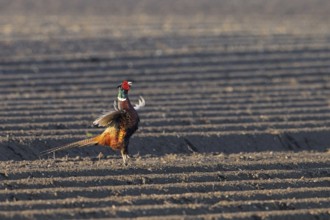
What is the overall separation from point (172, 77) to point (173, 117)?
14.3 ft

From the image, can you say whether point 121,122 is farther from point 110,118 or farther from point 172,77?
point 172,77

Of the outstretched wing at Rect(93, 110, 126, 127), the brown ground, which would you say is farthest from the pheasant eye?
the brown ground

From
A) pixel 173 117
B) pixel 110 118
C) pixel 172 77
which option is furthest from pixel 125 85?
pixel 172 77

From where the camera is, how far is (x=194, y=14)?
1259 inches

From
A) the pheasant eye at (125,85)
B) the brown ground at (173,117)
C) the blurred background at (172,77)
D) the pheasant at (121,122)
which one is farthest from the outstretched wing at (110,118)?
the blurred background at (172,77)

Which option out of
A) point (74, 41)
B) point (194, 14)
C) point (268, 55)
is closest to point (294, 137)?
point (268, 55)

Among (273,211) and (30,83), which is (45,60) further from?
(273,211)

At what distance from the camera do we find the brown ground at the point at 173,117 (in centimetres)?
823

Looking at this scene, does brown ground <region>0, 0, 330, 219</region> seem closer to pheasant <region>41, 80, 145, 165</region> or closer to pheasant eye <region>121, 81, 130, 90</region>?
pheasant <region>41, 80, 145, 165</region>

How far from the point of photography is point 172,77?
17281 millimetres

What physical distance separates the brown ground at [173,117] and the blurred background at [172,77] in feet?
0.08

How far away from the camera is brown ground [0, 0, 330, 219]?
8.23 metres

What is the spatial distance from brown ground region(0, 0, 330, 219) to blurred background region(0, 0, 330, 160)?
3cm

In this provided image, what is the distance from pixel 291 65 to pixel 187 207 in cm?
1160
